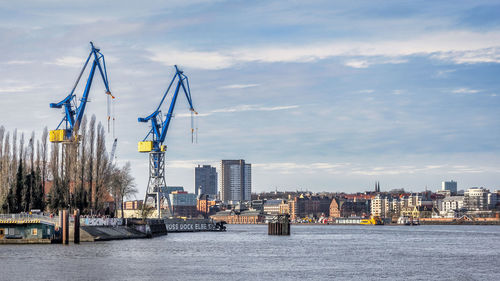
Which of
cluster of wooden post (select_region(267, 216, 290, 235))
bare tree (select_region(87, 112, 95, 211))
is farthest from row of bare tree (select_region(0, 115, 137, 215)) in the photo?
cluster of wooden post (select_region(267, 216, 290, 235))

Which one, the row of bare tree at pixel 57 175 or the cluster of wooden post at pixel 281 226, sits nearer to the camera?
the row of bare tree at pixel 57 175

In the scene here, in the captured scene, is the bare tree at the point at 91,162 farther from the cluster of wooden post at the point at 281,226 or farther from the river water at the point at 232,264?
the cluster of wooden post at the point at 281,226

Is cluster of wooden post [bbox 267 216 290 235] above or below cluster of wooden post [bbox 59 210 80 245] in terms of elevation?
below

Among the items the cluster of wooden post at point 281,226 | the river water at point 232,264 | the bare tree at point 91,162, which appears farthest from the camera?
the cluster of wooden post at point 281,226

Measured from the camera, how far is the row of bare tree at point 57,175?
7675 centimetres

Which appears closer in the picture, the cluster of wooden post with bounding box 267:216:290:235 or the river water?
the river water

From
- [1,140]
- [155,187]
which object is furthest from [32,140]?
[155,187]

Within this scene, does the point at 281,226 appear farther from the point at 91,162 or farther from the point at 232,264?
the point at 232,264

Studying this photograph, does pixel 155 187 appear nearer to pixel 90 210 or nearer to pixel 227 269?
pixel 90 210

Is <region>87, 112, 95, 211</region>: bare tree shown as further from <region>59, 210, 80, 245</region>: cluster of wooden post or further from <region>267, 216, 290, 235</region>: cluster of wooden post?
<region>267, 216, 290, 235</region>: cluster of wooden post

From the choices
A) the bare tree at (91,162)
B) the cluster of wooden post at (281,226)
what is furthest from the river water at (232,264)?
the cluster of wooden post at (281,226)

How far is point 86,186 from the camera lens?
265 ft

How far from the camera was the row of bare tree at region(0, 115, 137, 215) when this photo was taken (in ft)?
252

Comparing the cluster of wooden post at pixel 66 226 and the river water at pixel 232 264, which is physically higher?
the cluster of wooden post at pixel 66 226
